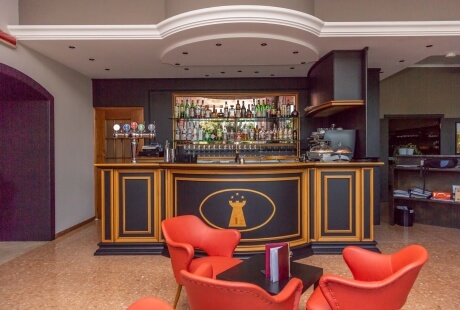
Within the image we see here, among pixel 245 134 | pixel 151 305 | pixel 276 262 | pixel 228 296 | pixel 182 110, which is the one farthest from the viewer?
pixel 182 110

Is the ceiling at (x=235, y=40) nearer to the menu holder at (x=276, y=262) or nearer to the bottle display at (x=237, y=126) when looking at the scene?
the bottle display at (x=237, y=126)

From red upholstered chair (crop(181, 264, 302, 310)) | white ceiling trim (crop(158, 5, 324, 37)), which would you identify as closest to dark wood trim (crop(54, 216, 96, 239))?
white ceiling trim (crop(158, 5, 324, 37))

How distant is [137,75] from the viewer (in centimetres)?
734

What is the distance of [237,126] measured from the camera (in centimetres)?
772

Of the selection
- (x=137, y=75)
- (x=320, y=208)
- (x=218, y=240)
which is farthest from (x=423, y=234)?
(x=137, y=75)

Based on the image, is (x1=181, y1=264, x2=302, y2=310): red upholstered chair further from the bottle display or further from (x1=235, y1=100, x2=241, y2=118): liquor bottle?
(x1=235, y1=100, x2=241, y2=118): liquor bottle

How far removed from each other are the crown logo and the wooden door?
380 centimetres

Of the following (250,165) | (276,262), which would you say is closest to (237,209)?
(250,165)

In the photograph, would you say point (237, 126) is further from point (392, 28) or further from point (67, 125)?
point (392, 28)

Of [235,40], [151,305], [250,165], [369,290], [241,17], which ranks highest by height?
[241,17]

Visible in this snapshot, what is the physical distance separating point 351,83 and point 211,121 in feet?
10.5

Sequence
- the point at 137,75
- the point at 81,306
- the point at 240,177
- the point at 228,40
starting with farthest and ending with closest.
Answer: the point at 137,75 → the point at 228,40 → the point at 240,177 → the point at 81,306

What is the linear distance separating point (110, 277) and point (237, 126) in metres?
4.44

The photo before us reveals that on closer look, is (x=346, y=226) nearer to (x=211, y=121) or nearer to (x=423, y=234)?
(x=423, y=234)
